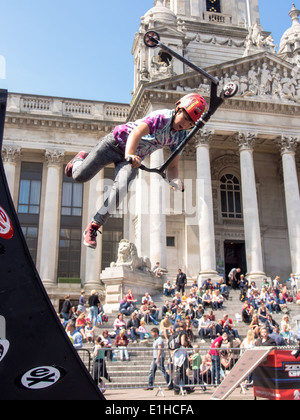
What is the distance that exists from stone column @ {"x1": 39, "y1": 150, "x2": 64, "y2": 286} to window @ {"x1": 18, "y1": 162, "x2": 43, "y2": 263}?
0.96 m

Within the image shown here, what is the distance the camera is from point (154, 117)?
4805mm

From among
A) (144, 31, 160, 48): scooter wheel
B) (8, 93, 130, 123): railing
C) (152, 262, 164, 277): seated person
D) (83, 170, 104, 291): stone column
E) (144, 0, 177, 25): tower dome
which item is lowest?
(144, 31, 160, 48): scooter wheel

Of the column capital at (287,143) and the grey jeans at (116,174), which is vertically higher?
the column capital at (287,143)

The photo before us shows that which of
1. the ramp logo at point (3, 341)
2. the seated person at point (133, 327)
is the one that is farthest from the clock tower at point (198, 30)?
the ramp logo at point (3, 341)

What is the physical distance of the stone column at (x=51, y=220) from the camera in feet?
105

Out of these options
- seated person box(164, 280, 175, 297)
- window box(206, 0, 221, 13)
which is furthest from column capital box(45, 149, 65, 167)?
window box(206, 0, 221, 13)

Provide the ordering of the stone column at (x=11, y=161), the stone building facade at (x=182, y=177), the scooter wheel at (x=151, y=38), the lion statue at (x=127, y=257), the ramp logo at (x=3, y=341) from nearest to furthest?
1. the ramp logo at (x=3, y=341)
2. the scooter wheel at (x=151, y=38)
3. the lion statue at (x=127, y=257)
4. the stone building facade at (x=182, y=177)
5. the stone column at (x=11, y=161)

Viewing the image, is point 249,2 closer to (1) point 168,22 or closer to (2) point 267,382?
(1) point 168,22

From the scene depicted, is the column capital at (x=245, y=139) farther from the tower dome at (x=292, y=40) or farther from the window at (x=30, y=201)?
the window at (x=30, y=201)

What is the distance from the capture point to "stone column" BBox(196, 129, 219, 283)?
93.0ft

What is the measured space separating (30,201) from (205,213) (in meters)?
14.1

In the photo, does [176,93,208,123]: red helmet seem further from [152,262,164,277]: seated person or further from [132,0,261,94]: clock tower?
[132,0,261,94]: clock tower

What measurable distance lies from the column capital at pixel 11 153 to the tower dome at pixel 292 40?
1029 inches

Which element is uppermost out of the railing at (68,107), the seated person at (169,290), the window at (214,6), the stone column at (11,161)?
the window at (214,6)
